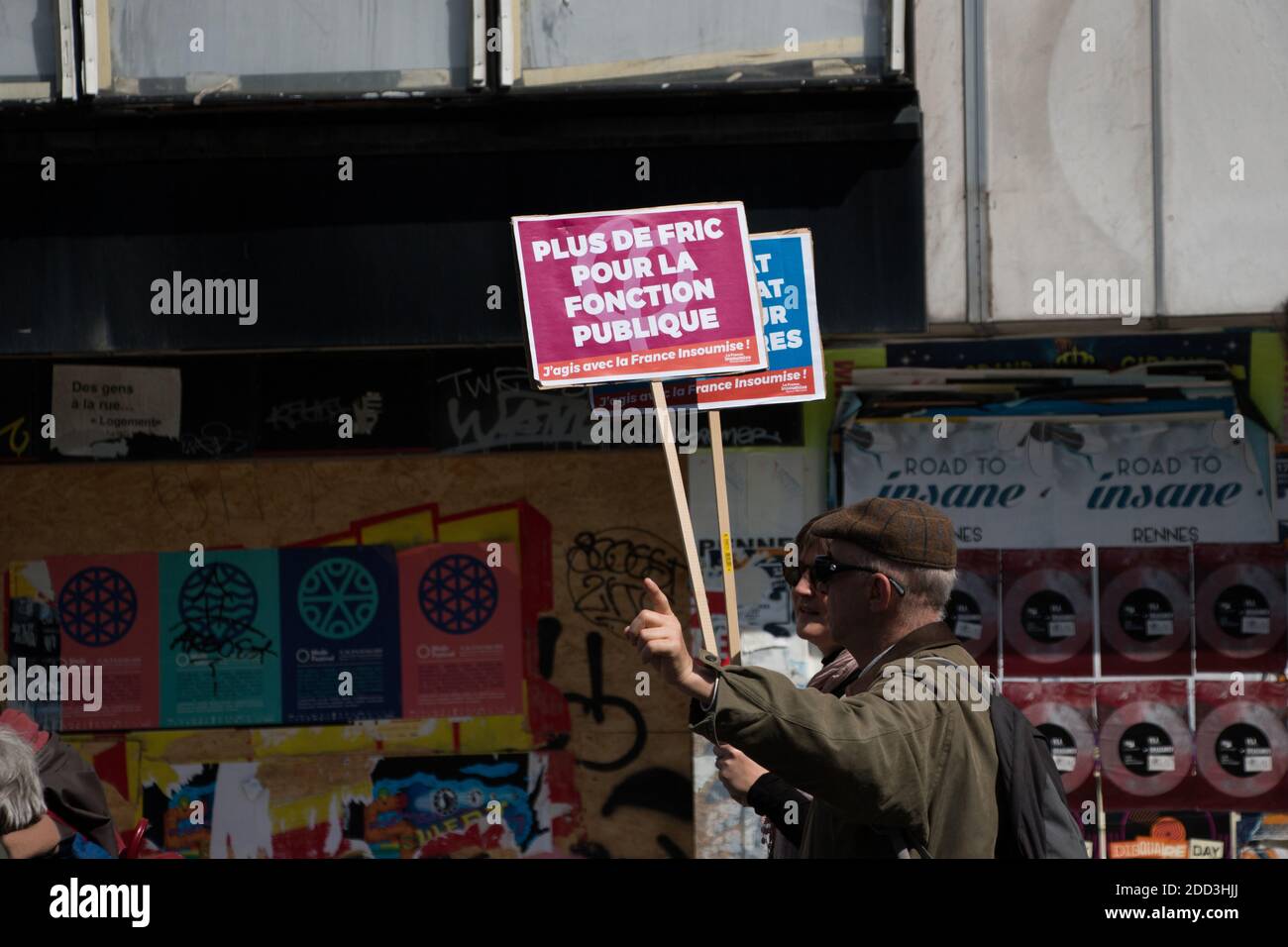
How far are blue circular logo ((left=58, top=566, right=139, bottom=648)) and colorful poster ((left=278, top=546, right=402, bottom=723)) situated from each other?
3.22ft

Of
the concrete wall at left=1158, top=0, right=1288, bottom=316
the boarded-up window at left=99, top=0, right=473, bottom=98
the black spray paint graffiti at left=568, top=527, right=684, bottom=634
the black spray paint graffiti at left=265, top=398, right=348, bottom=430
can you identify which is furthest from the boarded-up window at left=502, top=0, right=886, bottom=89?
the black spray paint graffiti at left=568, top=527, right=684, bottom=634

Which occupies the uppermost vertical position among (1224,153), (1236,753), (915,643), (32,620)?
(1224,153)

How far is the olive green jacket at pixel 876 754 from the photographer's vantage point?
2.79m

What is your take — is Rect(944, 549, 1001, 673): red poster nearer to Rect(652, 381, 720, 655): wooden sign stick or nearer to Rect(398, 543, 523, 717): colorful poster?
Rect(398, 543, 523, 717): colorful poster

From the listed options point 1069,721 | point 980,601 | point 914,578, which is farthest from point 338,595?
point 914,578

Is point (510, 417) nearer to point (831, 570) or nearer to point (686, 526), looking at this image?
point (686, 526)

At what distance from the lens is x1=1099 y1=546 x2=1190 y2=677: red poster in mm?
8383

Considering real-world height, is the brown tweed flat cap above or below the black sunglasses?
above

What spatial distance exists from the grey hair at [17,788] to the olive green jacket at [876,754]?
89.3 inches

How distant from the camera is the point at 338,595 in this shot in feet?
29.6

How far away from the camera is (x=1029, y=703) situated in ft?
27.6

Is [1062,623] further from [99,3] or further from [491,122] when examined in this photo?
[99,3]

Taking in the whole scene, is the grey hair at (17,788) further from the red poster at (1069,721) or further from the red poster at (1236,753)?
the red poster at (1236,753)

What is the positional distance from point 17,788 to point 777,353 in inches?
122
